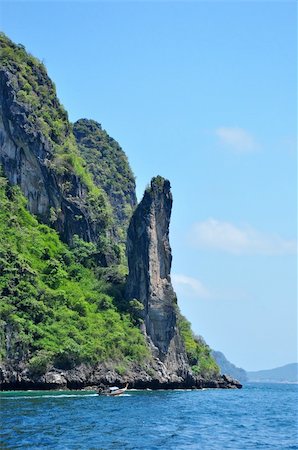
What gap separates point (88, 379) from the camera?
76688 mm

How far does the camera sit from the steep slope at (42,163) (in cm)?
10412

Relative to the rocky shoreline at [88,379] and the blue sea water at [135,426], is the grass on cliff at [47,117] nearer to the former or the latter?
the rocky shoreline at [88,379]

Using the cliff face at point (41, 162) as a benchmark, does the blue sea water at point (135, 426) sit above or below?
below

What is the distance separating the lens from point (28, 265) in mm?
86125

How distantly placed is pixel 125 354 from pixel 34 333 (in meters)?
14.3

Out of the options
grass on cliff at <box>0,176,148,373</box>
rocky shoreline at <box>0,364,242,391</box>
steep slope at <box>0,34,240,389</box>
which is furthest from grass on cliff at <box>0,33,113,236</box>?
rocky shoreline at <box>0,364,242,391</box>

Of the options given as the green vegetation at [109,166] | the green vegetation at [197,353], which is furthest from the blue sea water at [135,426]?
the green vegetation at [109,166]

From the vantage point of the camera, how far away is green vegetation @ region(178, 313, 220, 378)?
101125mm

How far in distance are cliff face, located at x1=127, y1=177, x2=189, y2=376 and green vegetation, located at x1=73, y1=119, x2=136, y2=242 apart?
163ft

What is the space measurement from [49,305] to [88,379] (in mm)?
12499

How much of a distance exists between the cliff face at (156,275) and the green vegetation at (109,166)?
49.6 meters

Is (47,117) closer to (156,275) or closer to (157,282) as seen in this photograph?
(156,275)

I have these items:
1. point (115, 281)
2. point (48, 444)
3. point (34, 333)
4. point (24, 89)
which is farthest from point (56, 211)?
point (48, 444)

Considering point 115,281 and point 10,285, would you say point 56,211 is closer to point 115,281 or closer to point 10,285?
point 115,281
